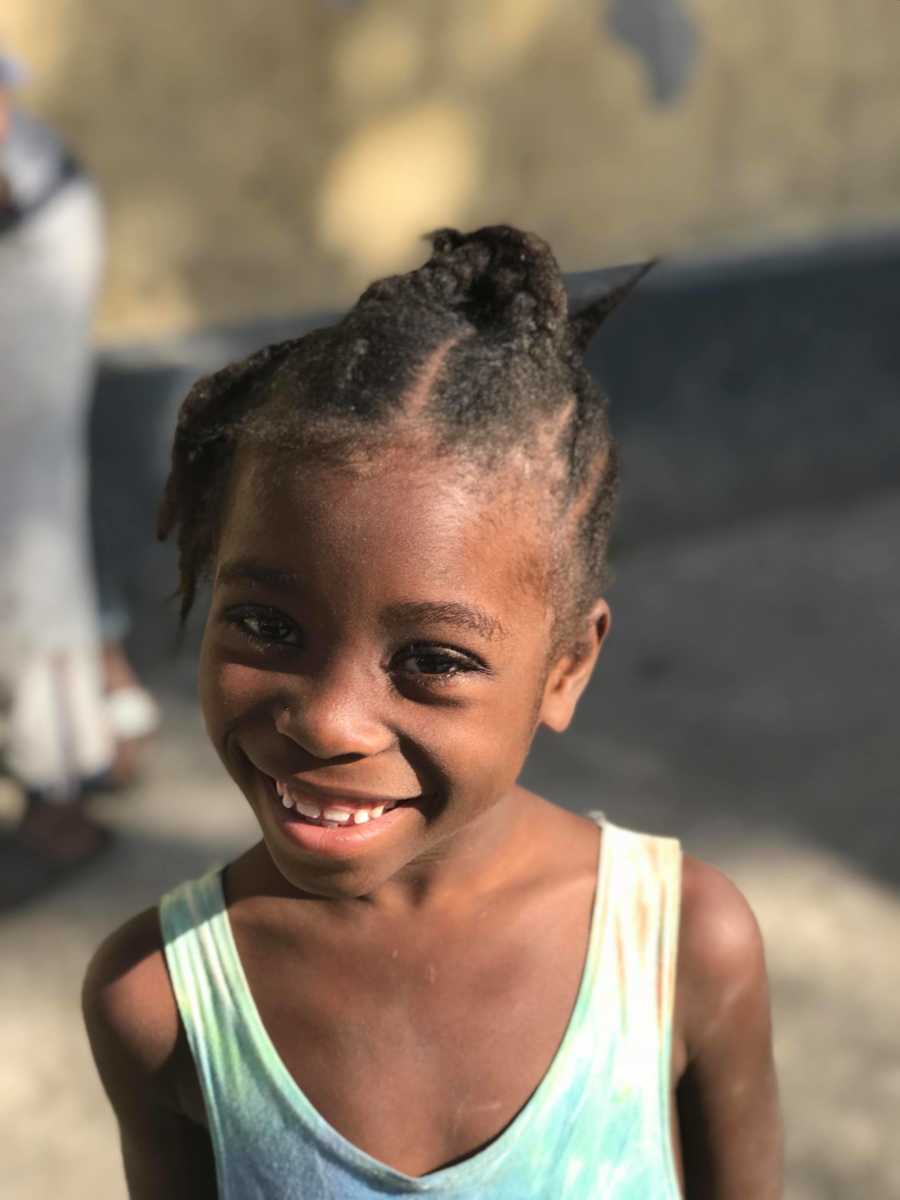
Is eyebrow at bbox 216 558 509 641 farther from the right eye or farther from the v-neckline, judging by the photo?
the v-neckline

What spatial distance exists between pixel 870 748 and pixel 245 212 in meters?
2.02

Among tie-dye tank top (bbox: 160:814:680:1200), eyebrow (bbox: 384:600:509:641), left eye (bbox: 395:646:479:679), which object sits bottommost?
tie-dye tank top (bbox: 160:814:680:1200)

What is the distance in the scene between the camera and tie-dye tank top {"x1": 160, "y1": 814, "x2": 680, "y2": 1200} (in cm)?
119

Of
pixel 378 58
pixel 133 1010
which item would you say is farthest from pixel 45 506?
pixel 133 1010

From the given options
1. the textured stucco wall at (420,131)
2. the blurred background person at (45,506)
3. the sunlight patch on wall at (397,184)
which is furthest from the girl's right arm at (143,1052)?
the sunlight patch on wall at (397,184)

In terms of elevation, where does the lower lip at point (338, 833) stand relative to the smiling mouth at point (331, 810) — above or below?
below

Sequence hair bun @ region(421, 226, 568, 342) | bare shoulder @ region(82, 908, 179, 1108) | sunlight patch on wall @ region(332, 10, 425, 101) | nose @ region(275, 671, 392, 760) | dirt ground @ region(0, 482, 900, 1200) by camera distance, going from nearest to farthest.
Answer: nose @ region(275, 671, 392, 760)
hair bun @ region(421, 226, 568, 342)
bare shoulder @ region(82, 908, 179, 1108)
dirt ground @ region(0, 482, 900, 1200)
sunlight patch on wall @ region(332, 10, 425, 101)

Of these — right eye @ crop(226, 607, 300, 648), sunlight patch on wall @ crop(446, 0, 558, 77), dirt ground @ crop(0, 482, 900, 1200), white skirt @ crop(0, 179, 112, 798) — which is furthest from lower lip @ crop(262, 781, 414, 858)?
sunlight patch on wall @ crop(446, 0, 558, 77)

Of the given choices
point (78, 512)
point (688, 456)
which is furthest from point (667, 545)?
point (78, 512)

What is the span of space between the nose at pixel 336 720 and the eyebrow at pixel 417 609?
0.16 feet

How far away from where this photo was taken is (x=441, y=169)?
4344 mm

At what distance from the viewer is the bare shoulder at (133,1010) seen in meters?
1.21

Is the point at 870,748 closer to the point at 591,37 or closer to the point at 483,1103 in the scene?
the point at 591,37

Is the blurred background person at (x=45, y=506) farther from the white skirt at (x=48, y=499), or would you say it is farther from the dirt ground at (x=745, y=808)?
the dirt ground at (x=745, y=808)
